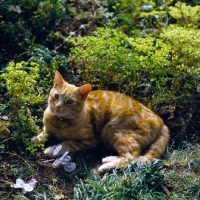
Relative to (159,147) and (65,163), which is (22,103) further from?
(159,147)

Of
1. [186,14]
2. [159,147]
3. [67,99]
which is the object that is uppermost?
[186,14]

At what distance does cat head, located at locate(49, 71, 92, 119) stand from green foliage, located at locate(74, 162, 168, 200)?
741 mm

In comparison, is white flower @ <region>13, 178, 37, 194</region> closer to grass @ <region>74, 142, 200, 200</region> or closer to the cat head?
grass @ <region>74, 142, 200, 200</region>

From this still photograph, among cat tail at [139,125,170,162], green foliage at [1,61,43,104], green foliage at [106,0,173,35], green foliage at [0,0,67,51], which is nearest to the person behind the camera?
green foliage at [1,61,43,104]

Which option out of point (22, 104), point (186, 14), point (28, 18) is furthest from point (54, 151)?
point (186, 14)

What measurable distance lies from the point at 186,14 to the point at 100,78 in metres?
1.30

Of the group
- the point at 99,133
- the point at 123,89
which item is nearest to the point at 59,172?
the point at 99,133

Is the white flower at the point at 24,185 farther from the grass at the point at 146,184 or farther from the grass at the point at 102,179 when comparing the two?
the grass at the point at 146,184

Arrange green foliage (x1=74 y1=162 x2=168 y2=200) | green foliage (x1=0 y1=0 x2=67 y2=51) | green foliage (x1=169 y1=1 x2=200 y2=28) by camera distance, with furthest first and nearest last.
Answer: green foliage (x1=0 y1=0 x2=67 y2=51) → green foliage (x1=169 y1=1 x2=200 y2=28) → green foliage (x1=74 y1=162 x2=168 y2=200)

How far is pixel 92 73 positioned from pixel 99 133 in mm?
950

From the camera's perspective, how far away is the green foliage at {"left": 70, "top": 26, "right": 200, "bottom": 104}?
5.54 metres

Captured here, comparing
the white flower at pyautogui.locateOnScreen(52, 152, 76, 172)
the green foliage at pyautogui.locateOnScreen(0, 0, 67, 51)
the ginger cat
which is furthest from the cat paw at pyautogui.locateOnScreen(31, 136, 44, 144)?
the green foliage at pyautogui.locateOnScreen(0, 0, 67, 51)

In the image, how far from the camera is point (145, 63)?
18.2ft

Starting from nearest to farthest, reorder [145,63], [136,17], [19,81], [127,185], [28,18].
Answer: [127,185]
[19,81]
[145,63]
[28,18]
[136,17]
